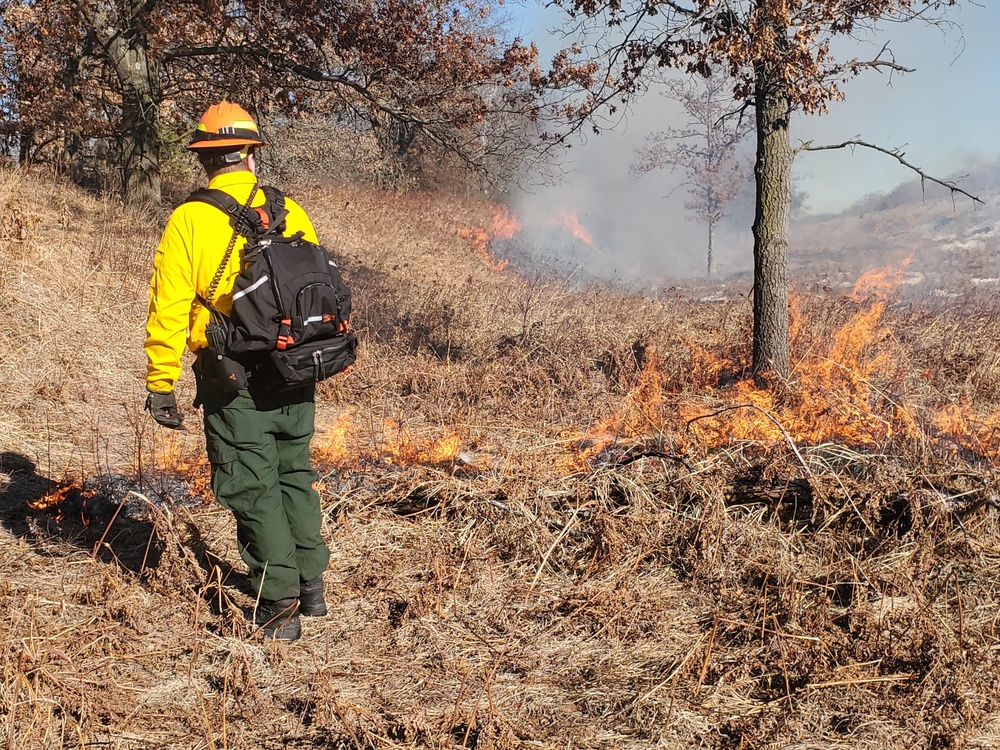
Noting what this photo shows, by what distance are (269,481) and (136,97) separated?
1048 cm

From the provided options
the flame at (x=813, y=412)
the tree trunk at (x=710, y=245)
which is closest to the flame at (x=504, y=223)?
the tree trunk at (x=710, y=245)

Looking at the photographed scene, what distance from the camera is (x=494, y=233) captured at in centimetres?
2530

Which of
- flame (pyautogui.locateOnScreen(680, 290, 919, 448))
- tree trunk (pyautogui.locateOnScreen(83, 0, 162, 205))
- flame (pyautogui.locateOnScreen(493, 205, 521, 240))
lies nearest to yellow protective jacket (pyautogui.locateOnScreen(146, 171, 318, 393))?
flame (pyautogui.locateOnScreen(680, 290, 919, 448))

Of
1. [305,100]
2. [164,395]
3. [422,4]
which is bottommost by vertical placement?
[164,395]

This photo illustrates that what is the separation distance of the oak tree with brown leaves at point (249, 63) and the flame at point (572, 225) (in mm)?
20819

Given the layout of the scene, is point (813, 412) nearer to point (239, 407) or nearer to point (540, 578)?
point (540, 578)

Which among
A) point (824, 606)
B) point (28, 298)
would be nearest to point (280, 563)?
point (824, 606)

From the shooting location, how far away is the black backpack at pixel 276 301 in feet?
10.7

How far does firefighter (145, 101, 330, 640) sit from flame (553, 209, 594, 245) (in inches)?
1186

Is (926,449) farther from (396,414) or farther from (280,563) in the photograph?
(396,414)

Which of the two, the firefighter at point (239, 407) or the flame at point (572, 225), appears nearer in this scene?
the firefighter at point (239, 407)

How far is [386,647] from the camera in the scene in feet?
11.4

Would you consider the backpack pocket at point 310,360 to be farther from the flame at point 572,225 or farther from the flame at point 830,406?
the flame at point 572,225

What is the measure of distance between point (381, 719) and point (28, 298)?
706 centimetres
